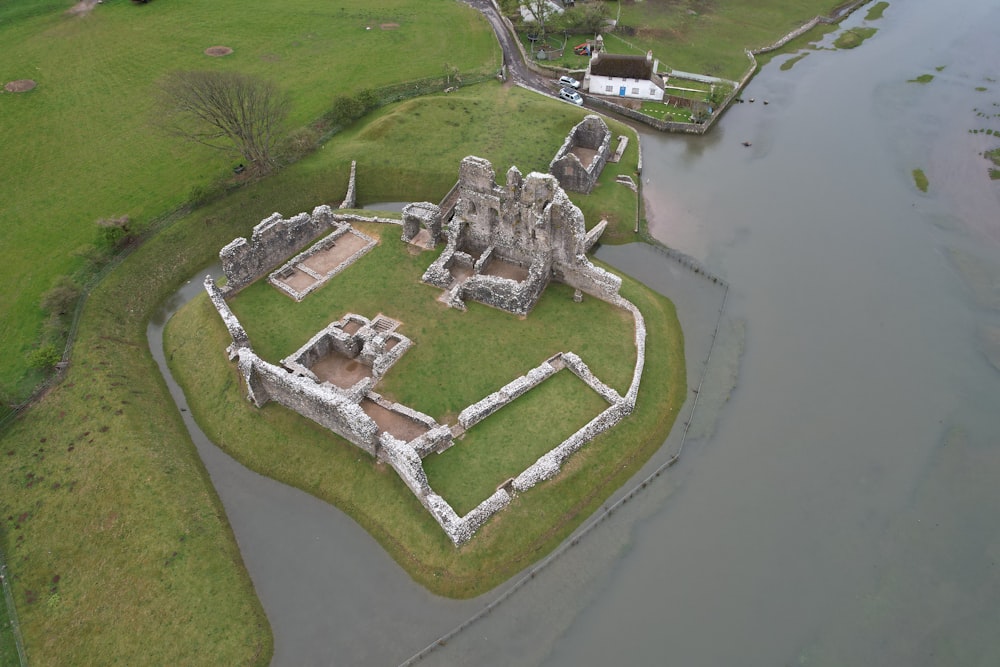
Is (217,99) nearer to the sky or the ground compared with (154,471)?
nearer to the sky

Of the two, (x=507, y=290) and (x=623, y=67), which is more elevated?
(x=623, y=67)

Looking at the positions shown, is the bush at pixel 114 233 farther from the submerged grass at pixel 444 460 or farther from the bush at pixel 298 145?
the bush at pixel 298 145

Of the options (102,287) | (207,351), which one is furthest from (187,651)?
(102,287)

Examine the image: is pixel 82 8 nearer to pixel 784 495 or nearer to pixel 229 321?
pixel 229 321

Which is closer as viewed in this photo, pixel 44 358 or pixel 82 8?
pixel 44 358

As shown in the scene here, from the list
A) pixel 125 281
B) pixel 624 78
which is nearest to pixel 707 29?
pixel 624 78

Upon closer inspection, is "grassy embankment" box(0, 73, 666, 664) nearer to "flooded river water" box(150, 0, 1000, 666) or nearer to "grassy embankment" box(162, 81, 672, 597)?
"grassy embankment" box(162, 81, 672, 597)

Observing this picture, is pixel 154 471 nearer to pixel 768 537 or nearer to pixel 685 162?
pixel 768 537
